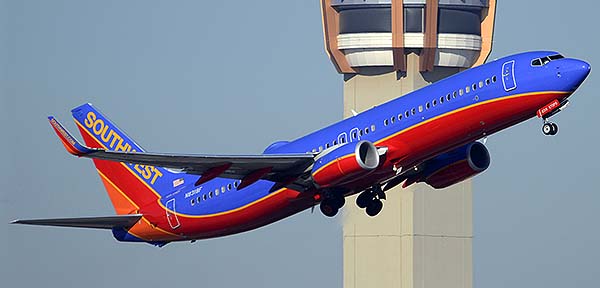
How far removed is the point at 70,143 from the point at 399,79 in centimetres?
6670

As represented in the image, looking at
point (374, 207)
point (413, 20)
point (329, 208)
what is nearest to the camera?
point (329, 208)

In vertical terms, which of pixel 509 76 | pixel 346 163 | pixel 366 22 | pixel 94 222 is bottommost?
pixel 94 222

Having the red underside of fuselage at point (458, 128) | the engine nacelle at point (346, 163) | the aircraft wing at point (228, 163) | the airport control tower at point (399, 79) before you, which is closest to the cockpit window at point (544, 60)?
the red underside of fuselage at point (458, 128)

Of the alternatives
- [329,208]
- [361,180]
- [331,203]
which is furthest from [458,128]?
[329,208]

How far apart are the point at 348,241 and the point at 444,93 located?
220ft

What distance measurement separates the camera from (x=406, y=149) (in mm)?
85125

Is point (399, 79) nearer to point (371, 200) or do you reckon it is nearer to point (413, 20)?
point (413, 20)

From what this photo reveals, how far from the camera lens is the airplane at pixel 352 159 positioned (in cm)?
8375

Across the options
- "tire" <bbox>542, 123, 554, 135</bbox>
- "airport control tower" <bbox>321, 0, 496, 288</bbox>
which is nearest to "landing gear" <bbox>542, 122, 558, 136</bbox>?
"tire" <bbox>542, 123, 554, 135</bbox>

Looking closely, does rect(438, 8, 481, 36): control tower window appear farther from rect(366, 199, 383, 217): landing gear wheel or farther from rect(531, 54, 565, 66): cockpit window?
rect(531, 54, 565, 66): cockpit window

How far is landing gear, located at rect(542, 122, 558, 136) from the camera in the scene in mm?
83562

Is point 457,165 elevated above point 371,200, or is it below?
above

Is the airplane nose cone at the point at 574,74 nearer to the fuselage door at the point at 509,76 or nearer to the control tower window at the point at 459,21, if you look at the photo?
the fuselage door at the point at 509,76

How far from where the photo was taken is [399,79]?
487 ft
